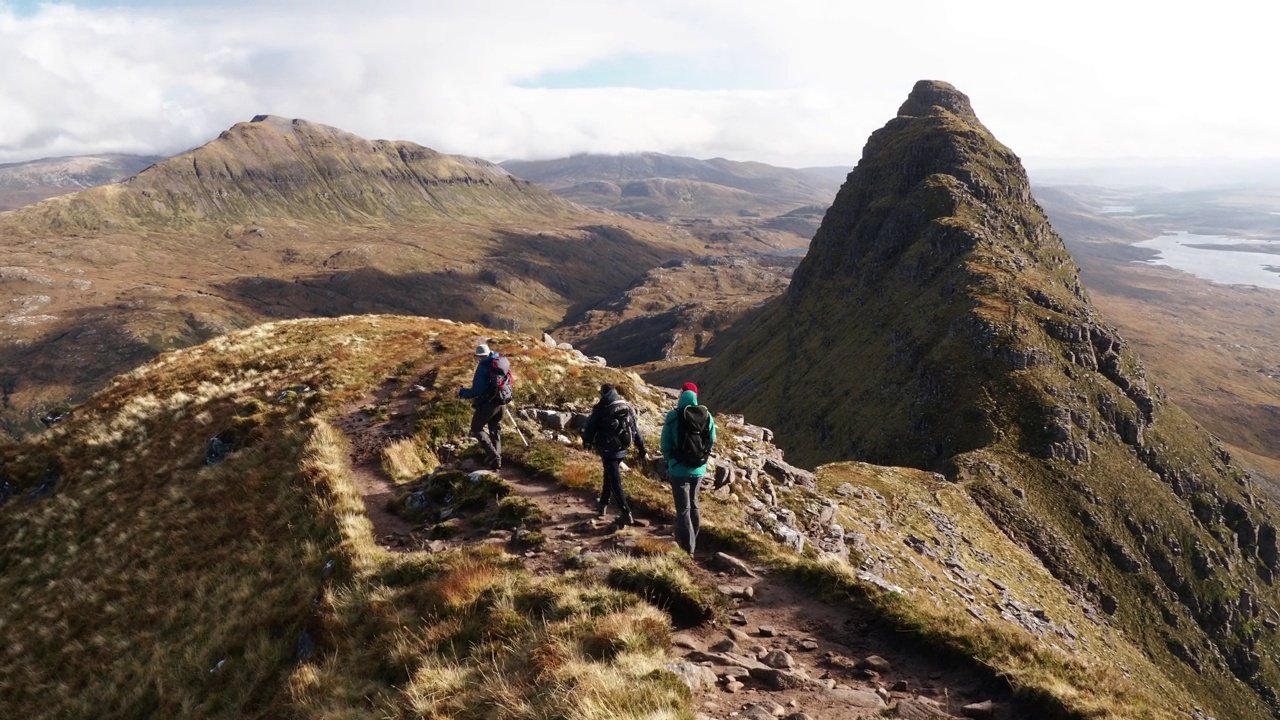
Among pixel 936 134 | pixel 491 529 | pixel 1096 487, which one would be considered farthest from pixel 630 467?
pixel 936 134

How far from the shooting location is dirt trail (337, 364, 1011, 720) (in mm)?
9688

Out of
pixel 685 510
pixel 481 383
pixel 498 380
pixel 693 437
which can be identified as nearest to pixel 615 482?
pixel 685 510

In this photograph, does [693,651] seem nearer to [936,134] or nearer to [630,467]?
[630,467]

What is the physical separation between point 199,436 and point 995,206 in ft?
632

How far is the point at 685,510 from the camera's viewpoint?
15383mm

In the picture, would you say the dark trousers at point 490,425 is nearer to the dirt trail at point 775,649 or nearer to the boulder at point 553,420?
the dirt trail at point 775,649

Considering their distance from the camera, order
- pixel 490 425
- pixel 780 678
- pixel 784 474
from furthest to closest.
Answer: pixel 784 474 < pixel 490 425 < pixel 780 678

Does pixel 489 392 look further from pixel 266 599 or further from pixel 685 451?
pixel 266 599

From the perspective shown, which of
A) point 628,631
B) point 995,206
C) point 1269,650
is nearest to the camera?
point 628,631

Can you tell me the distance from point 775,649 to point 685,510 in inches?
183

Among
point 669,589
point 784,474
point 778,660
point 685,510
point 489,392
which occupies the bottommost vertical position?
point 784,474

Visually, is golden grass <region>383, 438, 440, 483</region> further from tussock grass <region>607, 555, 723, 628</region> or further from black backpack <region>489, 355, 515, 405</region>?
tussock grass <region>607, 555, 723, 628</region>

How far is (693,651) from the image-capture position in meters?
10.9

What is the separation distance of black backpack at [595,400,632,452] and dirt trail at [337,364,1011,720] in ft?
7.47
